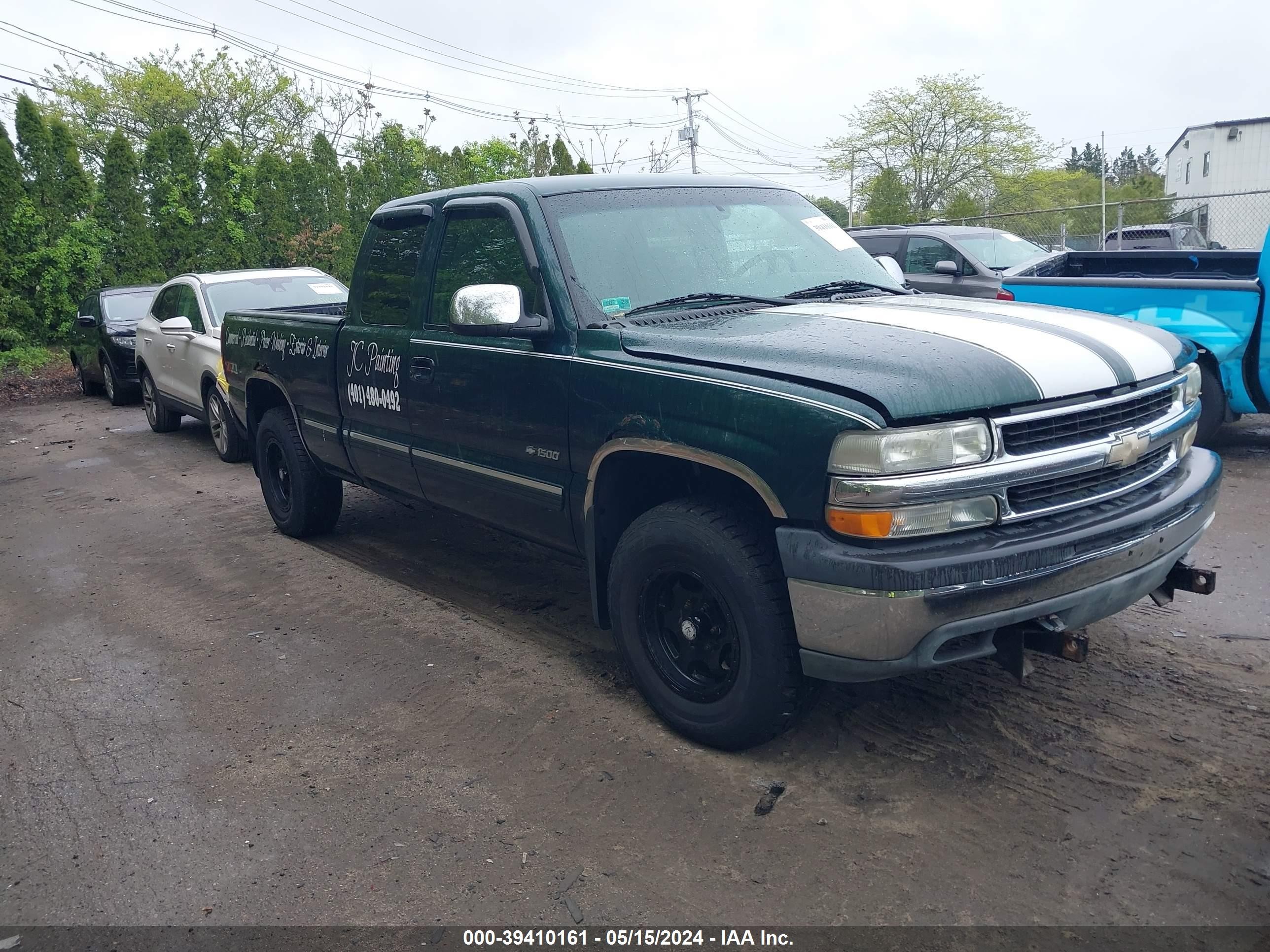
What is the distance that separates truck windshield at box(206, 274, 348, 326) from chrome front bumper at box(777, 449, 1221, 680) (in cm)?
785

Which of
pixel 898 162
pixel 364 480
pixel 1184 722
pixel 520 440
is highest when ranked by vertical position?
pixel 898 162

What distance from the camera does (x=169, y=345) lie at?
35.1 ft

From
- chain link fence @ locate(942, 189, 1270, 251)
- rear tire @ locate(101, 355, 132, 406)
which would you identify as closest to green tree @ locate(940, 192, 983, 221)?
chain link fence @ locate(942, 189, 1270, 251)

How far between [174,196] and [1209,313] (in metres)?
20.0

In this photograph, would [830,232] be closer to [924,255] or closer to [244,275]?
[244,275]

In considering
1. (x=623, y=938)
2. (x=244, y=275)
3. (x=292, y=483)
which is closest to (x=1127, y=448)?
(x=623, y=938)

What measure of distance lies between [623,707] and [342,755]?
1077mm

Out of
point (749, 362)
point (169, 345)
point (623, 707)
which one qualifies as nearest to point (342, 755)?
point (623, 707)

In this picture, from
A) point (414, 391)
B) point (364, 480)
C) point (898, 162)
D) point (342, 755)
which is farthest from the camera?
A: point (898, 162)

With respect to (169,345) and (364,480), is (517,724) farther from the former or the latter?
(169,345)

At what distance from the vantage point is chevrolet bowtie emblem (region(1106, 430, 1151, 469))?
3.31 meters

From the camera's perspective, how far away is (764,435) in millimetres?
3143

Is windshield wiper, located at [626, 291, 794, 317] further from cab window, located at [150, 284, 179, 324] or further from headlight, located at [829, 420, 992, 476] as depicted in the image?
cab window, located at [150, 284, 179, 324]

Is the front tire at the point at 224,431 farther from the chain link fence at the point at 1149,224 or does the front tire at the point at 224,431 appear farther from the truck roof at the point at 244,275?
the chain link fence at the point at 1149,224
